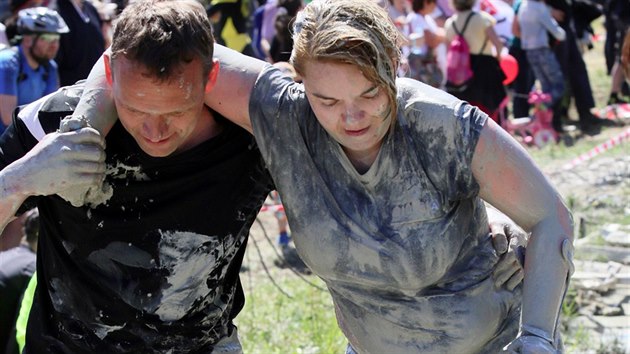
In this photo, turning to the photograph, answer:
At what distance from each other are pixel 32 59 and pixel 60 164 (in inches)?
166

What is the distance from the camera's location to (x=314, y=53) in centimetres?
261

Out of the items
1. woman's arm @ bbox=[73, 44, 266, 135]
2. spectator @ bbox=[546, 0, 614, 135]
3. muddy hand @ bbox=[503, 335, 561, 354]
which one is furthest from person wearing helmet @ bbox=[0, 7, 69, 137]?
spectator @ bbox=[546, 0, 614, 135]

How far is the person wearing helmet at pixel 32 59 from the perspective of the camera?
251 inches

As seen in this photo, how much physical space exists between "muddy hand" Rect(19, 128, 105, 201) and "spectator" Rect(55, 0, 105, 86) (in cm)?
481

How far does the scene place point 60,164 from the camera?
2.63 metres

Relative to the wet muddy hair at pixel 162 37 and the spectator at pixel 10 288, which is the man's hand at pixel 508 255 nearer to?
the wet muddy hair at pixel 162 37

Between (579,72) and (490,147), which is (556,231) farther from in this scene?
(579,72)

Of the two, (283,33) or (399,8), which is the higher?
(283,33)

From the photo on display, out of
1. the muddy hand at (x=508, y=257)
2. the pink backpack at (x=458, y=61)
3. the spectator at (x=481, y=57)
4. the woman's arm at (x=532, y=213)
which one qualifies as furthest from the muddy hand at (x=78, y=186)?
the spectator at (x=481, y=57)

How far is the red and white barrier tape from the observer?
1019 centimetres

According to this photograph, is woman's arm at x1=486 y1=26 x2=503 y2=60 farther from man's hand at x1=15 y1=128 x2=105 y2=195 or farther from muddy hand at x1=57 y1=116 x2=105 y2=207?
man's hand at x1=15 y1=128 x2=105 y2=195

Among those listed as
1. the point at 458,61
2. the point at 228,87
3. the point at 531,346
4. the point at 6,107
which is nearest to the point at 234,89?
the point at 228,87

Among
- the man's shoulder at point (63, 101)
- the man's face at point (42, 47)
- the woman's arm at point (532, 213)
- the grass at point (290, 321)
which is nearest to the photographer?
the woman's arm at point (532, 213)

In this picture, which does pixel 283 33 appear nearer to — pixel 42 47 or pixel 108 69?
pixel 42 47
